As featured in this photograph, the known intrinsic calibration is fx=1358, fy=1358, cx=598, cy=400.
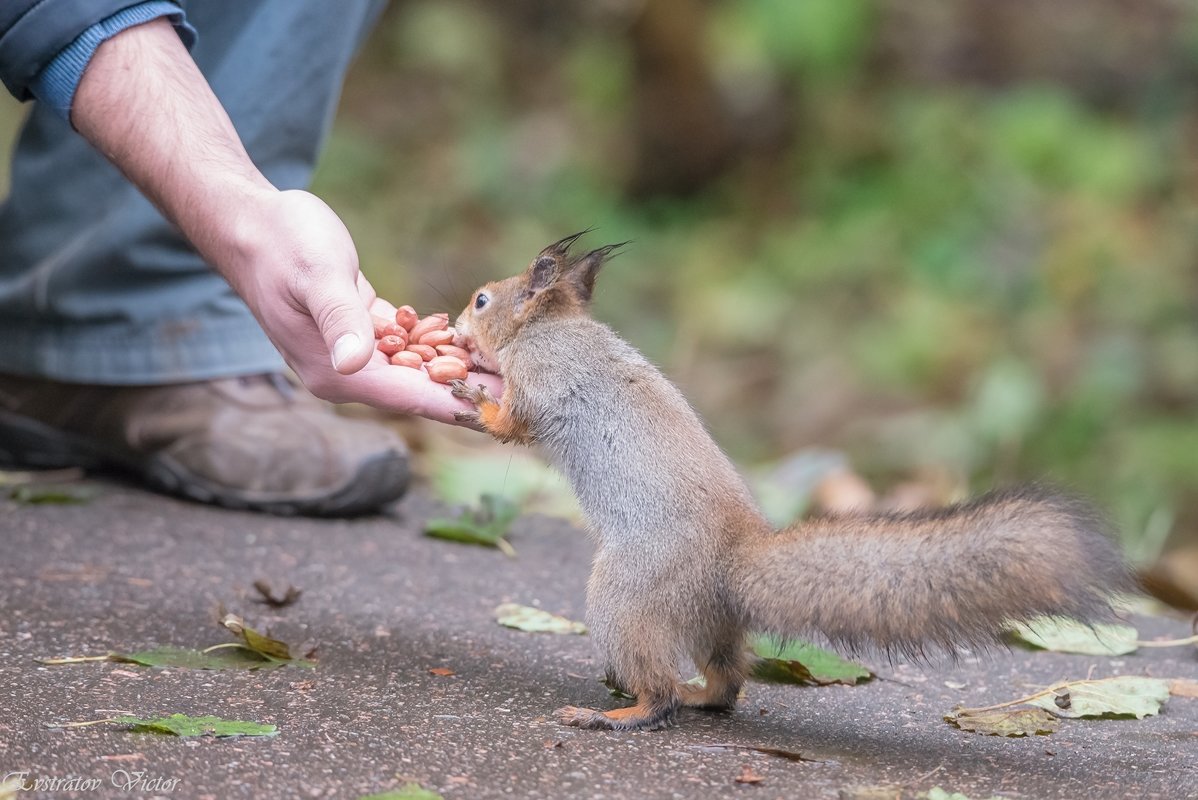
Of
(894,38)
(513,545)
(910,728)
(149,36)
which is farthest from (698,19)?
(910,728)

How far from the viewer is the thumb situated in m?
2.35

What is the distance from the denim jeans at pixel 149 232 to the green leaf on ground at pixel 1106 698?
2417 millimetres

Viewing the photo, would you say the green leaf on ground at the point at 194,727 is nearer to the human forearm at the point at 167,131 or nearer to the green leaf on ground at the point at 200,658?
the green leaf on ground at the point at 200,658

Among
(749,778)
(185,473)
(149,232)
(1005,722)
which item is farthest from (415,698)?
(149,232)

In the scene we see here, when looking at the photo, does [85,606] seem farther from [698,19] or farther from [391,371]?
[698,19]

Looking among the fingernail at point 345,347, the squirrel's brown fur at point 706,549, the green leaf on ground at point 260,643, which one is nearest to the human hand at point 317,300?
the fingernail at point 345,347

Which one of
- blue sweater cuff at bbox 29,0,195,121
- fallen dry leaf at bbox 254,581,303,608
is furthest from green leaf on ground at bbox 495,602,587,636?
blue sweater cuff at bbox 29,0,195,121

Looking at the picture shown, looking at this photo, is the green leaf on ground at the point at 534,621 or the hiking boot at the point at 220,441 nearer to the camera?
the green leaf on ground at the point at 534,621

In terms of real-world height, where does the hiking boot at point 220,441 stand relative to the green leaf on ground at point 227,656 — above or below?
above

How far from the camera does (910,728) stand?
2473 mm

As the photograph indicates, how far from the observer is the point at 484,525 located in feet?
12.5

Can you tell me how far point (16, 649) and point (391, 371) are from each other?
0.88 meters

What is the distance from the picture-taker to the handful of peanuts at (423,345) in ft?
9.10

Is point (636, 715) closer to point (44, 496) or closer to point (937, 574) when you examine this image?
point (937, 574)
